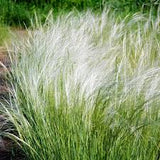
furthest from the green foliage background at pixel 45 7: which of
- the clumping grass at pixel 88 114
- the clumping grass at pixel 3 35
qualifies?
the clumping grass at pixel 88 114

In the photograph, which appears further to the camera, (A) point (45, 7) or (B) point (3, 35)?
(A) point (45, 7)

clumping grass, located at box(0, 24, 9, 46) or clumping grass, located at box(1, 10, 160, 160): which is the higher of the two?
clumping grass, located at box(1, 10, 160, 160)

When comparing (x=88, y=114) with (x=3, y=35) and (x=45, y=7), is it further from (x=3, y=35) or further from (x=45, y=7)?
(x=45, y=7)

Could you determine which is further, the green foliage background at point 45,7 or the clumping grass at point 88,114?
the green foliage background at point 45,7

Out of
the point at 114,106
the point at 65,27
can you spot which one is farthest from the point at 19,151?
the point at 65,27

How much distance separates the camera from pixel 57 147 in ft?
8.45

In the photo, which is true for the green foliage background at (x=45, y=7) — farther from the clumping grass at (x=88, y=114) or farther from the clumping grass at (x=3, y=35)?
the clumping grass at (x=88, y=114)

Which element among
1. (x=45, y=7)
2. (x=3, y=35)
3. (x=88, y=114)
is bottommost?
(x=45, y=7)

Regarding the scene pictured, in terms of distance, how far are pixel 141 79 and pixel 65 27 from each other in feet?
6.55

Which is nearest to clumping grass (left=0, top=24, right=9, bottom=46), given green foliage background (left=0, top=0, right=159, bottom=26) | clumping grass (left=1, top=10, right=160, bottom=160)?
green foliage background (left=0, top=0, right=159, bottom=26)

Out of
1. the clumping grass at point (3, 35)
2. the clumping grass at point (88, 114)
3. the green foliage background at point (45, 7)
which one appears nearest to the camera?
the clumping grass at point (88, 114)

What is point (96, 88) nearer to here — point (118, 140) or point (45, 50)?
point (118, 140)

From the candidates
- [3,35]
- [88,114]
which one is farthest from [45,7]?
[88,114]

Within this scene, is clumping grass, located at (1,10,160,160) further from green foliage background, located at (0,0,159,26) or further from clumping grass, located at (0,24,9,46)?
green foliage background, located at (0,0,159,26)
